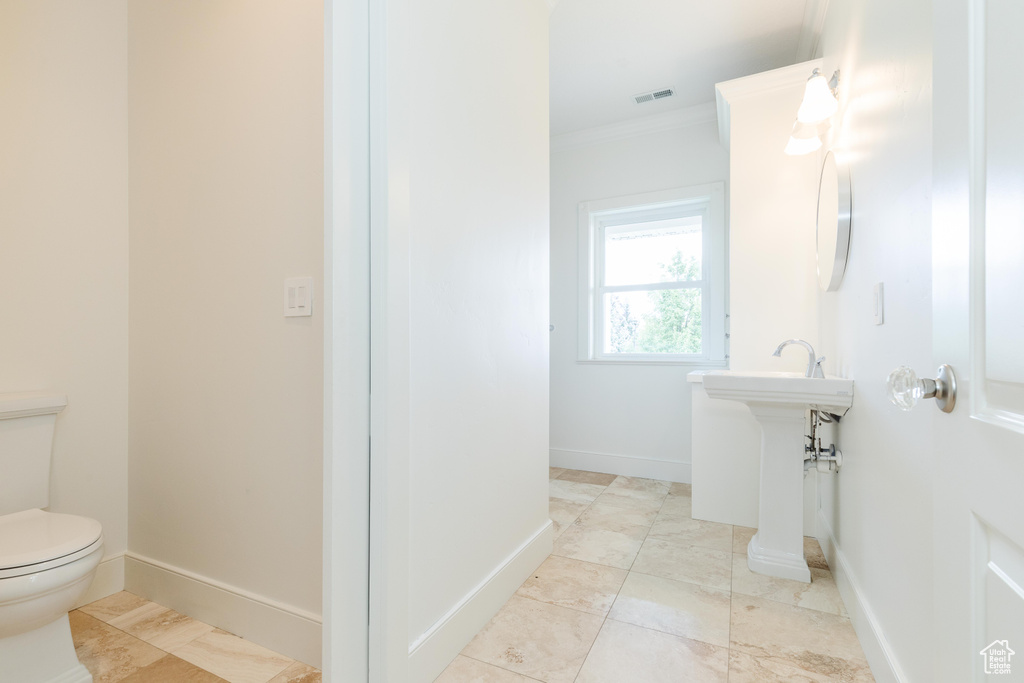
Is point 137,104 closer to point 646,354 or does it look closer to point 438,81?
point 438,81

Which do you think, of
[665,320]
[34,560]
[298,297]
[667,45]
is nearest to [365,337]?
[298,297]

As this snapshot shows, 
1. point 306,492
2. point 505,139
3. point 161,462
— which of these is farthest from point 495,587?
point 505,139

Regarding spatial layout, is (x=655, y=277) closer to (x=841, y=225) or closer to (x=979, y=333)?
(x=841, y=225)

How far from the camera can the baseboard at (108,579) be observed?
71.3 inches

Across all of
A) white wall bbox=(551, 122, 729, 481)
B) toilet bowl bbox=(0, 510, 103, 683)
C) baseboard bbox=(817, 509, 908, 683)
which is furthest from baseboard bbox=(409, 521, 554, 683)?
white wall bbox=(551, 122, 729, 481)

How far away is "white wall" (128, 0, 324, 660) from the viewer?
1493mm

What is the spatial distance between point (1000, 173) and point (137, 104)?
2632mm

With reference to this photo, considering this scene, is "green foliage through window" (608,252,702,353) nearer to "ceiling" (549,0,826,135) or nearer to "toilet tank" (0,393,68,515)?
"ceiling" (549,0,826,135)

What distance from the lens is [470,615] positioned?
5.20 ft

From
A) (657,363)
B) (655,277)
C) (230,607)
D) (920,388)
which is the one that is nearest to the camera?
(920,388)

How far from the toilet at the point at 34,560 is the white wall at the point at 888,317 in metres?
1.99

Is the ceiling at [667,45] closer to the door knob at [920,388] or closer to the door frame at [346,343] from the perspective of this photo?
the door frame at [346,343]

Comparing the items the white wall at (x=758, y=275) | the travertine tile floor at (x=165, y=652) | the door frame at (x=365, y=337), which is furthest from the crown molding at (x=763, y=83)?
the travertine tile floor at (x=165, y=652)

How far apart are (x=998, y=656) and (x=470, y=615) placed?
4.52 ft
